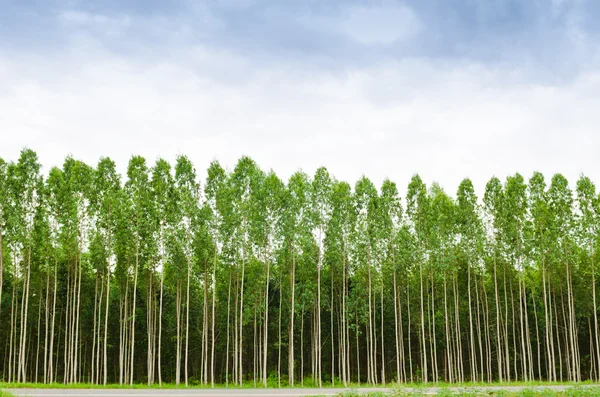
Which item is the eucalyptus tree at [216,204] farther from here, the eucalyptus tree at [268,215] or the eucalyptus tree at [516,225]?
the eucalyptus tree at [516,225]

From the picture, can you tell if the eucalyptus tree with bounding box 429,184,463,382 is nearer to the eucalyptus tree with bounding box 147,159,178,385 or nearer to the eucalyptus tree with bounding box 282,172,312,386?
the eucalyptus tree with bounding box 282,172,312,386

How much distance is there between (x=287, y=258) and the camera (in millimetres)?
37219

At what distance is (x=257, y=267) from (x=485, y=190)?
60.5ft

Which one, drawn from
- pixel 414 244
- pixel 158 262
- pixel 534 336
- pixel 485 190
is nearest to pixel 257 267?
pixel 158 262

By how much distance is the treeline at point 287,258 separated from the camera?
3453 centimetres

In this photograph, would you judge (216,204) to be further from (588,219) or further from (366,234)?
(588,219)

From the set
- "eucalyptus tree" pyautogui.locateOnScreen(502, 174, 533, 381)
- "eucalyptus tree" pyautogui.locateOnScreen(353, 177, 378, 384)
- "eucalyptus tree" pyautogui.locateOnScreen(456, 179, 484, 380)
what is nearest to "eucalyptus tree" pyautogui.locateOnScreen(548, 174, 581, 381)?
"eucalyptus tree" pyautogui.locateOnScreen(502, 174, 533, 381)

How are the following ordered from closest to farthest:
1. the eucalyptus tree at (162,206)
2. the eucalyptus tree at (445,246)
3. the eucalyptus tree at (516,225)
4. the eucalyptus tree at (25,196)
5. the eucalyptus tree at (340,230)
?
the eucalyptus tree at (25,196), the eucalyptus tree at (162,206), the eucalyptus tree at (340,230), the eucalyptus tree at (516,225), the eucalyptus tree at (445,246)

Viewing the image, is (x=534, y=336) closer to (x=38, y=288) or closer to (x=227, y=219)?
(x=227, y=219)

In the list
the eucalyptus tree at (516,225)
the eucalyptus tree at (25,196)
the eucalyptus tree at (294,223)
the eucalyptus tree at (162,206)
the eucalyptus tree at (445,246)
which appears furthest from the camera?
the eucalyptus tree at (445,246)

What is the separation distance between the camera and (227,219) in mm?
34906

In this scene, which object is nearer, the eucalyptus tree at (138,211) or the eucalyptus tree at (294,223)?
the eucalyptus tree at (138,211)

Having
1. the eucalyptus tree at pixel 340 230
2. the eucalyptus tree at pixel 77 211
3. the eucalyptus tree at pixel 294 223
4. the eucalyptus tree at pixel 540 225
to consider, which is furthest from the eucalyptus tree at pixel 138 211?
the eucalyptus tree at pixel 540 225

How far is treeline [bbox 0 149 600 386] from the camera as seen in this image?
34.5 metres
